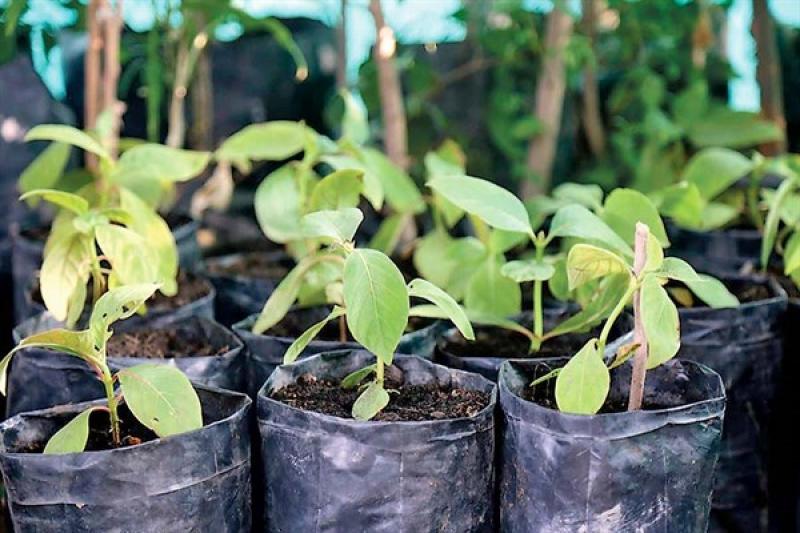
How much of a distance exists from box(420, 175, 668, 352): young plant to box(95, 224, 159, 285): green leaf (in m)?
0.39

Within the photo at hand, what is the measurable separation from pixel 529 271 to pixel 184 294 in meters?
0.63

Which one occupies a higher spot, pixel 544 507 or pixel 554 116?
pixel 554 116

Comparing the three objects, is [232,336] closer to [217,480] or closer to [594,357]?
[217,480]

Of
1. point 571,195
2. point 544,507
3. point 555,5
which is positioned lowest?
point 544,507

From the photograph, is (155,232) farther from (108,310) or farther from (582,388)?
(582,388)

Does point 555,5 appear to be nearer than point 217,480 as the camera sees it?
No

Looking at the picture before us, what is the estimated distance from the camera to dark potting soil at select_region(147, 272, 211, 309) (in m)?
1.50

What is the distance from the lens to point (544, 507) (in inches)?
40.3

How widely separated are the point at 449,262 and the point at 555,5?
76 cm

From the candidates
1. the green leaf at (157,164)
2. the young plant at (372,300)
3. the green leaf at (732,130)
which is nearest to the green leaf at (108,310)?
the young plant at (372,300)

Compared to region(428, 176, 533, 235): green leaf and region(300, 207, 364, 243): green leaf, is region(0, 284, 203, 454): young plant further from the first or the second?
region(428, 176, 533, 235): green leaf

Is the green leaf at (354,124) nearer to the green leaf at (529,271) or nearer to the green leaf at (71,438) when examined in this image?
the green leaf at (529,271)

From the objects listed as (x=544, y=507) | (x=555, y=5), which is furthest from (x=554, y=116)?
(x=544, y=507)

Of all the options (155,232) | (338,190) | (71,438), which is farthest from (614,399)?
(155,232)
